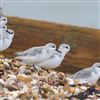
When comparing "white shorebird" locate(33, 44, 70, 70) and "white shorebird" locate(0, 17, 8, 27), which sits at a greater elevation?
"white shorebird" locate(0, 17, 8, 27)

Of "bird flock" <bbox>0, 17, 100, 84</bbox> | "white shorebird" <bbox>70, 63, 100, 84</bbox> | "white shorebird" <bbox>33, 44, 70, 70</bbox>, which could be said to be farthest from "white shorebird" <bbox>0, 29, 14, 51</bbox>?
"white shorebird" <bbox>70, 63, 100, 84</bbox>

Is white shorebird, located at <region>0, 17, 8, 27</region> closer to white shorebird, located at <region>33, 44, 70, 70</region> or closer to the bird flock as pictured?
the bird flock

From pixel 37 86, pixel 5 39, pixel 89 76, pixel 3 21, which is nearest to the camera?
pixel 37 86

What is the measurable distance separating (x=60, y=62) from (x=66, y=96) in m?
0.33

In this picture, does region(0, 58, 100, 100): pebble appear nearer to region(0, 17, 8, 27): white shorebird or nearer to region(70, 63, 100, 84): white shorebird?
→ region(70, 63, 100, 84): white shorebird

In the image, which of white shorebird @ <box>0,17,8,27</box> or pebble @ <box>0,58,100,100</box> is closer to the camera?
pebble @ <box>0,58,100,100</box>

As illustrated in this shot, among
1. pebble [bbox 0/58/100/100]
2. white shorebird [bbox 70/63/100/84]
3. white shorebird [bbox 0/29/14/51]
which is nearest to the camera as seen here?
pebble [bbox 0/58/100/100]

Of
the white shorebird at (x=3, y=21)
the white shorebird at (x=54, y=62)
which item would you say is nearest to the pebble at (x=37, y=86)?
the white shorebird at (x=54, y=62)

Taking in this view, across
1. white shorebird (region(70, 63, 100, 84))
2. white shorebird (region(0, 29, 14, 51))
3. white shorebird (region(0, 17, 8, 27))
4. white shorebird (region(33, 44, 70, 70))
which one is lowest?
white shorebird (region(70, 63, 100, 84))

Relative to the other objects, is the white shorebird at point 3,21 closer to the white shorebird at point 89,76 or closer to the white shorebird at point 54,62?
the white shorebird at point 54,62

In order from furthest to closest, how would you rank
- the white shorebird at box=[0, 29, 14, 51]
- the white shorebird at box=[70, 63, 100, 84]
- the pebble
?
1. the white shorebird at box=[0, 29, 14, 51]
2. the white shorebird at box=[70, 63, 100, 84]
3. the pebble

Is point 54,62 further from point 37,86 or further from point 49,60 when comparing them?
point 37,86

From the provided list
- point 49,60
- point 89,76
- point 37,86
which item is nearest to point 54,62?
point 49,60

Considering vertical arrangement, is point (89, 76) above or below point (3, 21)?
below
